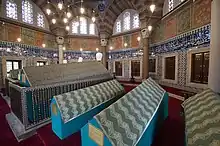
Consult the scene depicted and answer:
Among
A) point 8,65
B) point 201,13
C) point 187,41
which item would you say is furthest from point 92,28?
point 201,13

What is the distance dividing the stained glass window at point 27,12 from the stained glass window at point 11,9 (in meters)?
0.50

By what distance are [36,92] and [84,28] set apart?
35.9 feet

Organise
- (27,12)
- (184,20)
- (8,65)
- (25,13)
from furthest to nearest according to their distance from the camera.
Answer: (27,12), (25,13), (8,65), (184,20)

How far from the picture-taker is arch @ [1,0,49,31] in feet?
24.4

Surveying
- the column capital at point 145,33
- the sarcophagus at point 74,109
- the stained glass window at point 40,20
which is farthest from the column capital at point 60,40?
the sarcophagus at point 74,109

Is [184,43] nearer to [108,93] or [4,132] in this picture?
[108,93]

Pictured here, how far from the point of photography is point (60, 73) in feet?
9.80

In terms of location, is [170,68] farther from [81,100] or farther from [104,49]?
[104,49]

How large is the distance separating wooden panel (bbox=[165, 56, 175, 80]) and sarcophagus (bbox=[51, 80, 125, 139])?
5.66m

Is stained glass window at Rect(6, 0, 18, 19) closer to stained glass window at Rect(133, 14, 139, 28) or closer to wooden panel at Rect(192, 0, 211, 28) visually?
stained glass window at Rect(133, 14, 139, 28)

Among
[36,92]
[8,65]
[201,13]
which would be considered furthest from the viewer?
[8,65]

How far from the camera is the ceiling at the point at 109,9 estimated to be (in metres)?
7.59

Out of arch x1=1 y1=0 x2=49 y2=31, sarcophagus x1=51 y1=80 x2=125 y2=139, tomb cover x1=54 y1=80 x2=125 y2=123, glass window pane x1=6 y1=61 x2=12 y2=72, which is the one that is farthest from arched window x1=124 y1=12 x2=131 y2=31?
glass window pane x1=6 y1=61 x2=12 y2=72

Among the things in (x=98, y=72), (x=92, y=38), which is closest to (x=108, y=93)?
(x=98, y=72)
